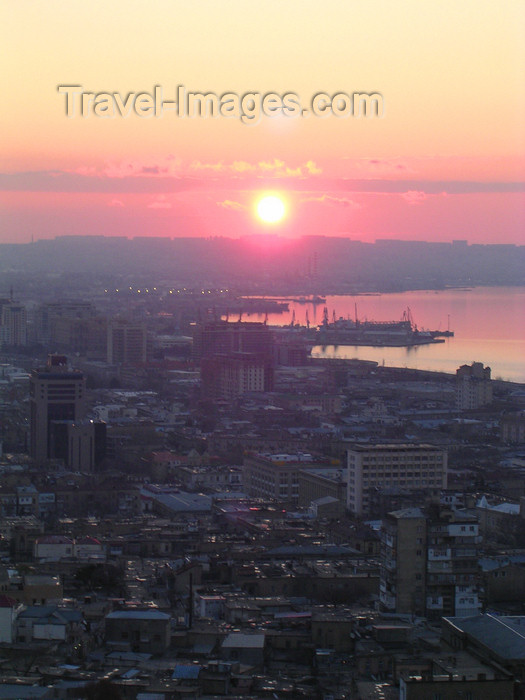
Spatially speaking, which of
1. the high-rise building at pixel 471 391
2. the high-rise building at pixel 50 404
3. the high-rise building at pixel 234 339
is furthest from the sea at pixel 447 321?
the high-rise building at pixel 50 404

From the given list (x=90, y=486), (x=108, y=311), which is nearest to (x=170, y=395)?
(x=90, y=486)

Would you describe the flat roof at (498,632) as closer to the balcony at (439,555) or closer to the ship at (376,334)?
the balcony at (439,555)

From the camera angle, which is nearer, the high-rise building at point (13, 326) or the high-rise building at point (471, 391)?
the high-rise building at point (471, 391)

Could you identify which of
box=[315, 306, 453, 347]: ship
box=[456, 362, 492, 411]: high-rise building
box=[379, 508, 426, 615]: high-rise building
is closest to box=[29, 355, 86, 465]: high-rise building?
box=[379, 508, 426, 615]: high-rise building

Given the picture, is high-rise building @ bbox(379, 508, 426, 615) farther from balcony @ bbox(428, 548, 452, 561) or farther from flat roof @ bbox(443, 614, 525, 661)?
flat roof @ bbox(443, 614, 525, 661)

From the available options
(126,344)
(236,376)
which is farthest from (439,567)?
(126,344)

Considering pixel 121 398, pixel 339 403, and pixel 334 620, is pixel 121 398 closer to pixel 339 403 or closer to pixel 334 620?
pixel 339 403
